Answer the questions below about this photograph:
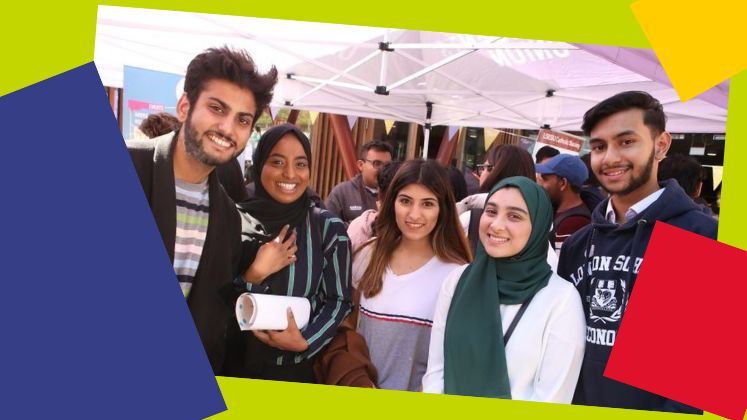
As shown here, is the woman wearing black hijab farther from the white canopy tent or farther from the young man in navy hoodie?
the young man in navy hoodie

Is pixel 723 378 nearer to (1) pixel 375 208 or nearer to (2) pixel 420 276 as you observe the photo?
(2) pixel 420 276

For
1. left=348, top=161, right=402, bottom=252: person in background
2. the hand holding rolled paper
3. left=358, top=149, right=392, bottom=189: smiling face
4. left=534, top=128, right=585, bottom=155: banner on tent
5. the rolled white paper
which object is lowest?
the hand holding rolled paper

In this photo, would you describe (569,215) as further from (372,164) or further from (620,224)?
(372,164)

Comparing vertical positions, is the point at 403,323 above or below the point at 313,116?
below

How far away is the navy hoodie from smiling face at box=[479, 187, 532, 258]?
1.19 feet

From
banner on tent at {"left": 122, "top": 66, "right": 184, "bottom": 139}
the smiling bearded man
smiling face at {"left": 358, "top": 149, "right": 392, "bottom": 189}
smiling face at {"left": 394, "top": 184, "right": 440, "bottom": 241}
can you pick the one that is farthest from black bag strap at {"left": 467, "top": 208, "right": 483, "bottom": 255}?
banner on tent at {"left": 122, "top": 66, "right": 184, "bottom": 139}

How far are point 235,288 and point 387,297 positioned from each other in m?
0.63

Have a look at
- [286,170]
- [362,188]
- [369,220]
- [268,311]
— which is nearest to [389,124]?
[362,188]

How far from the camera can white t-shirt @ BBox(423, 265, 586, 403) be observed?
5.95 feet

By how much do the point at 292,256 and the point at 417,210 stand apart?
0.55 metres

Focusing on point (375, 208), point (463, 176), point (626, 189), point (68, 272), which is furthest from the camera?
point (375, 208)

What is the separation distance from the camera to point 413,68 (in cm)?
225

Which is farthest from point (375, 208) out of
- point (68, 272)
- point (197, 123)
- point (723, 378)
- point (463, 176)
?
point (723, 378)

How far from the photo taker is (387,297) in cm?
211
